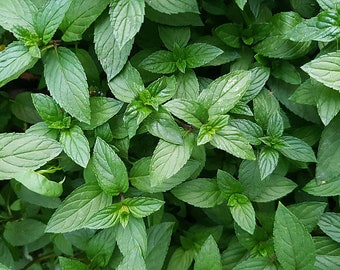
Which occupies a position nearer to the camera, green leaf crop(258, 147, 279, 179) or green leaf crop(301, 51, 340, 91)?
green leaf crop(301, 51, 340, 91)

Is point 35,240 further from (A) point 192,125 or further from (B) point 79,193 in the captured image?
(A) point 192,125

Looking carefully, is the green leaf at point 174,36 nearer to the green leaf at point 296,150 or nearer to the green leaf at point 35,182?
the green leaf at point 296,150

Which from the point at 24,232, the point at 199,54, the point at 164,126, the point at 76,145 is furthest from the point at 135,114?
the point at 24,232

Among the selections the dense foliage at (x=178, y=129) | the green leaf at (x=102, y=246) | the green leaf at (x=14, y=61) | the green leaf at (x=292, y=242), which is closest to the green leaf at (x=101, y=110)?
the dense foliage at (x=178, y=129)

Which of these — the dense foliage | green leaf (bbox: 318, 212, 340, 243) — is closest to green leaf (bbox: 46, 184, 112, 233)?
the dense foliage

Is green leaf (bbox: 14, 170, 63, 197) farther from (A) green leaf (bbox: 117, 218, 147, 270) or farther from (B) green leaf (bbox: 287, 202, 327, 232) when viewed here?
(B) green leaf (bbox: 287, 202, 327, 232)

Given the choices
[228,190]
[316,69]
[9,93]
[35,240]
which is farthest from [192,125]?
[9,93]
